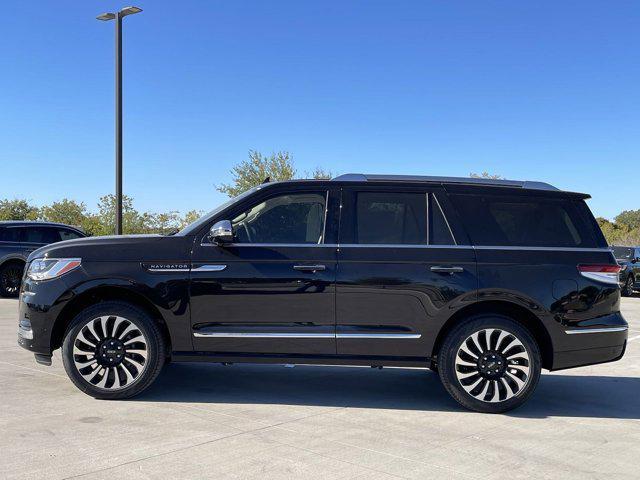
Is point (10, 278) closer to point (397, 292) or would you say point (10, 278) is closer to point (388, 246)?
point (388, 246)

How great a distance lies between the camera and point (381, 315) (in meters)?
5.43

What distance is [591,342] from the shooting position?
5.56 meters

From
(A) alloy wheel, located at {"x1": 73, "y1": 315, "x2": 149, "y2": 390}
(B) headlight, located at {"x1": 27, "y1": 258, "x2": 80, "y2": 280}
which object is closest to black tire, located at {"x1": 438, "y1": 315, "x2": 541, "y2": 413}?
(A) alloy wheel, located at {"x1": 73, "y1": 315, "x2": 149, "y2": 390}

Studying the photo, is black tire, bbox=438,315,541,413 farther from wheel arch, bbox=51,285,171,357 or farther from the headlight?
the headlight

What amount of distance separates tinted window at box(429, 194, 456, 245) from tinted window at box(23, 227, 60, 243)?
1214 centimetres

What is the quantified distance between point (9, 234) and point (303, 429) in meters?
12.5

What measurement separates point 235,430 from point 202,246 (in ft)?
5.24

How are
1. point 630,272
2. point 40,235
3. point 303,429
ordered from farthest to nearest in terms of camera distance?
point 630,272
point 40,235
point 303,429

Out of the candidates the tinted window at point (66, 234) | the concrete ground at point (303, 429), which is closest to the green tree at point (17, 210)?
the tinted window at point (66, 234)

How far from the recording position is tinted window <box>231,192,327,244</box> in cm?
561

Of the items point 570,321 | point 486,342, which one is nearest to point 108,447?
point 486,342

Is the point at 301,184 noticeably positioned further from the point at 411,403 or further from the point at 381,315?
the point at 411,403

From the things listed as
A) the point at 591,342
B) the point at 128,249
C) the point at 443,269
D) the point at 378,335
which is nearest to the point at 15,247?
the point at 128,249

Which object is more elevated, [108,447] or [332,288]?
[332,288]
